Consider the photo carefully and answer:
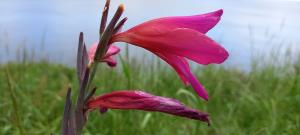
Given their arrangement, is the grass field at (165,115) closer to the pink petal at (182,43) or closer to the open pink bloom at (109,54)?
the open pink bloom at (109,54)

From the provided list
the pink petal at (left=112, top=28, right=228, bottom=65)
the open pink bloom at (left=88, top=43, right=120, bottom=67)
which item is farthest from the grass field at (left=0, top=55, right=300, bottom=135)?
the pink petal at (left=112, top=28, right=228, bottom=65)

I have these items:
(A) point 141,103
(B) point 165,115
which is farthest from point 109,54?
(B) point 165,115

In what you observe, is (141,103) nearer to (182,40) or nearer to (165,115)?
(182,40)

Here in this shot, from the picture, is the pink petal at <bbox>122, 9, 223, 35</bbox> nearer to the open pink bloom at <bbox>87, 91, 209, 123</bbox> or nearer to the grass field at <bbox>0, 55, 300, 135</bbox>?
the open pink bloom at <bbox>87, 91, 209, 123</bbox>

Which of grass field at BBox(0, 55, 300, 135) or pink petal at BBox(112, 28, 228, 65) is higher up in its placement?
pink petal at BBox(112, 28, 228, 65)

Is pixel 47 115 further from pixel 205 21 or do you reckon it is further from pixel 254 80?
pixel 205 21
